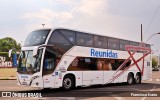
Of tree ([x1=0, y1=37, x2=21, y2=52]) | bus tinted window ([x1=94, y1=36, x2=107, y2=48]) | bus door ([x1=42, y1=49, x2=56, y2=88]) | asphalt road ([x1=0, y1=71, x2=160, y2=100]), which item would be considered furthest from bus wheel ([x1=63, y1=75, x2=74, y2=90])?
tree ([x1=0, y1=37, x2=21, y2=52])

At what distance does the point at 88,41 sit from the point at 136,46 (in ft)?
24.1

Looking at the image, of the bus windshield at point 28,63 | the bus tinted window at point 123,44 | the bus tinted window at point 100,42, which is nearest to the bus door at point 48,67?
the bus windshield at point 28,63

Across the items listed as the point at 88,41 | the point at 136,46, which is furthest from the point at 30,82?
the point at 136,46

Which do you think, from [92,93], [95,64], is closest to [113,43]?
[95,64]

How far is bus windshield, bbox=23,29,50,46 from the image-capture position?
55.8ft

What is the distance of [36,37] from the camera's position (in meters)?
17.3

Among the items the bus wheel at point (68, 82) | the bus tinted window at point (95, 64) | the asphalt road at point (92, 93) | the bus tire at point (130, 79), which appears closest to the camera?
the asphalt road at point (92, 93)

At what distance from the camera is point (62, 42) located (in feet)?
58.2

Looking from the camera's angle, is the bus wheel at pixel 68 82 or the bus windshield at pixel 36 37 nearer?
the bus windshield at pixel 36 37

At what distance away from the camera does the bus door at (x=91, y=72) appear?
19.5m

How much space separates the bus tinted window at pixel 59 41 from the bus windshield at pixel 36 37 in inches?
15.4

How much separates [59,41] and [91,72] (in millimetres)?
3788

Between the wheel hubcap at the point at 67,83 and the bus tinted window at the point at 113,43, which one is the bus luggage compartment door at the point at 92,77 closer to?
the wheel hubcap at the point at 67,83

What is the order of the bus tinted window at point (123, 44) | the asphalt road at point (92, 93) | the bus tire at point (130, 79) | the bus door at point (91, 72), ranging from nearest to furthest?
A: 1. the asphalt road at point (92, 93)
2. the bus door at point (91, 72)
3. the bus tinted window at point (123, 44)
4. the bus tire at point (130, 79)
